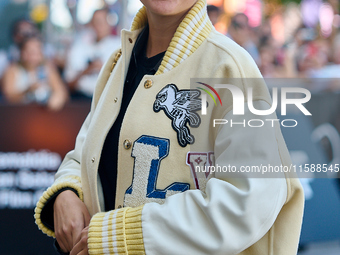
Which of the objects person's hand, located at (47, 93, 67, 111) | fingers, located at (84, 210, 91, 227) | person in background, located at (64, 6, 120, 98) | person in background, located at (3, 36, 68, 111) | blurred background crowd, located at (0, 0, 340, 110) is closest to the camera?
fingers, located at (84, 210, 91, 227)

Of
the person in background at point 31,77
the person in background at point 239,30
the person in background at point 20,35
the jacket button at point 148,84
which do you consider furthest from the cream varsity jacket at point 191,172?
the person in background at point 239,30

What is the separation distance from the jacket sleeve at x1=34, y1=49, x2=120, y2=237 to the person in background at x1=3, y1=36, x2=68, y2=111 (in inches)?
118

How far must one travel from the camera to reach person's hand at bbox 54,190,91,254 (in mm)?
1406

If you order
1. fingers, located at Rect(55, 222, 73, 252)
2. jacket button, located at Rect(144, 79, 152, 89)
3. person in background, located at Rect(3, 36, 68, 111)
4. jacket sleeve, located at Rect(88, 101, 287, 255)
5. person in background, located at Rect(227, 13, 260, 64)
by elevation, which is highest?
person in background, located at Rect(227, 13, 260, 64)

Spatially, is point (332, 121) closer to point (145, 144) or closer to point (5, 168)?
point (5, 168)

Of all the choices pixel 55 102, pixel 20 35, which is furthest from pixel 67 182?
pixel 20 35

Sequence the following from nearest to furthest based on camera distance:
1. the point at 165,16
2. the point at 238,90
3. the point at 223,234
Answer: the point at 223,234
the point at 238,90
the point at 165,16

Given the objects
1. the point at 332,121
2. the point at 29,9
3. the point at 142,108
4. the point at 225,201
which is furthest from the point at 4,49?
the point at 225,201

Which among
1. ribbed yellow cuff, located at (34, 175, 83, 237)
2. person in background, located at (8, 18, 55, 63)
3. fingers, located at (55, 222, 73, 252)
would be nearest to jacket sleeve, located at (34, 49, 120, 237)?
ribbed yellow cuff, located at (34, 175, 83, 237)

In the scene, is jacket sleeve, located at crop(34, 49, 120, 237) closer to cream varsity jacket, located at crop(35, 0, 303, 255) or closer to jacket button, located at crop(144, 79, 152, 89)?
cream varsity jacket, located at crop(35, 0, 303, 255)

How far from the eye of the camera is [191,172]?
124cm

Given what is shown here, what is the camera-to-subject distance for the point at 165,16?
1434 millimetres

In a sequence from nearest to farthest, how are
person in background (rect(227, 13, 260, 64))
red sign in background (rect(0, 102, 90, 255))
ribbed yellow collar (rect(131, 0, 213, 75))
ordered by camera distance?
1. ribbed yellow collar (rect(131, 0, 213, 75))
2. red sign in background (rect(0, 102, 90, 255))
3. person in background (rect(227, 13, 260, 64))

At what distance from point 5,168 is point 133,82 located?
308 centimetres
